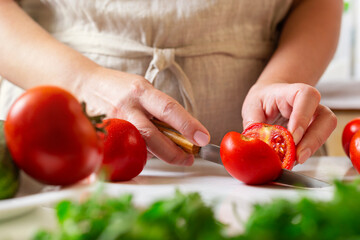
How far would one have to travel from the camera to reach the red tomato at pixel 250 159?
0.72 meters

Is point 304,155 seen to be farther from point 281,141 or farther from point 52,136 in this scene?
point 52,136

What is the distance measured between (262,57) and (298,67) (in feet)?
0.47

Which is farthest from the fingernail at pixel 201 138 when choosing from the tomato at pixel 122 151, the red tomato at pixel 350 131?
the red tomato at pixel 350 131

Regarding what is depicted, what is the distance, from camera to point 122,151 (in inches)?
28.8

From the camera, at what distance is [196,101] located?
3.69 ft

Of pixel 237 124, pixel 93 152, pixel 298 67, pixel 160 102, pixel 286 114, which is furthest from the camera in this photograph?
pixel 237 124

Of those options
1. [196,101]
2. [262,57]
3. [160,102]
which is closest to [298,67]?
[262,57]

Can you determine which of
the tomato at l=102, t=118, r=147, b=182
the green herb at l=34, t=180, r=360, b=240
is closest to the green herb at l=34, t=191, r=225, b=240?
the green herb at l=34, t=180, r=360, b=240

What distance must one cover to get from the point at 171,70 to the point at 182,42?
8cm

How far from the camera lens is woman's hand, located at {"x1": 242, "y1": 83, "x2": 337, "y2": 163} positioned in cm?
85

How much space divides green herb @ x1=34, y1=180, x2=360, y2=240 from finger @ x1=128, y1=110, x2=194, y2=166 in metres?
0.49

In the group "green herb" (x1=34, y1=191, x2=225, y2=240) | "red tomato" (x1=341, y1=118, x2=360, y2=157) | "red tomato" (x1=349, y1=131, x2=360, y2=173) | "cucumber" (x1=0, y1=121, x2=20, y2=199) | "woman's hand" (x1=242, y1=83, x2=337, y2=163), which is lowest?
"red tomato" (x1=341, y1=118, x2=360, y2=157)

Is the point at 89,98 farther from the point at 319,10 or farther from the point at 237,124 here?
the point at 319,10

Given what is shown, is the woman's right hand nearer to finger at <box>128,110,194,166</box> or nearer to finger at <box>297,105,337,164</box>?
finger at <box>128,110,194,166</box>
